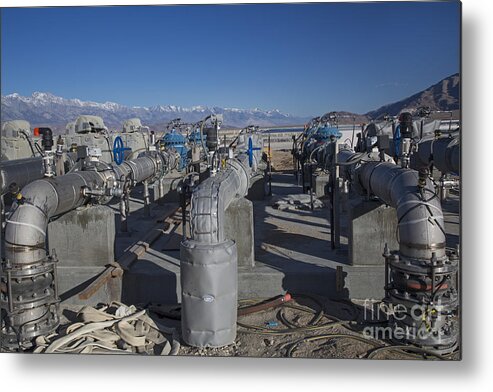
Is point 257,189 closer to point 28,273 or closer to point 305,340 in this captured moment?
point 305,340

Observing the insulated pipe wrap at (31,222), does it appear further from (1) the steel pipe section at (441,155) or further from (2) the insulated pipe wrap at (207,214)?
(1) the steel pipe section at (441,155)

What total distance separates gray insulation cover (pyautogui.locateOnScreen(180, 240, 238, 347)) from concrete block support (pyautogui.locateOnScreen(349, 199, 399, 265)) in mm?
3068

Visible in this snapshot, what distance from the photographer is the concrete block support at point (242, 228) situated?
9367mm

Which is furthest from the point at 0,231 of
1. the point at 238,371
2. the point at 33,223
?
the point at 238,371

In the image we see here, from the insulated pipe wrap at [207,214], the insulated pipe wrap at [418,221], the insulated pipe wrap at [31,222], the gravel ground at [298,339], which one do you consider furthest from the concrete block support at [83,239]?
the insulated pipe wrap at [418,221]

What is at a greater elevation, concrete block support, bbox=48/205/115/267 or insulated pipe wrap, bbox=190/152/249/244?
insulated pipe wrap, bbox=190/152/249/244

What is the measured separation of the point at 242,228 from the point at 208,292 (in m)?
2.94

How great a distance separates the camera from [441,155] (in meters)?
12.0

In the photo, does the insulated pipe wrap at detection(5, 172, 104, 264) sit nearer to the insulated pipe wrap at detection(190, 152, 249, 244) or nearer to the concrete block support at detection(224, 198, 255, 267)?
the insulated pipe wrap at detection(190, 152, 249, 244)

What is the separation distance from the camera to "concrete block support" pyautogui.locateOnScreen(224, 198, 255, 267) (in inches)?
369

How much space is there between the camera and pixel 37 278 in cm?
721

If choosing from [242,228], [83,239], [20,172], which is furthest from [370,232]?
[20,172]

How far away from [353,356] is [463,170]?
2790 millimetres

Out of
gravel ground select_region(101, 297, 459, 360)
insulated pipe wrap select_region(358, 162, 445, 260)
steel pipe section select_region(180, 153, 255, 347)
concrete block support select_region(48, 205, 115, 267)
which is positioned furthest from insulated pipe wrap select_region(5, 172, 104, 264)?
insulated pipe wrap select_region(358, 162, 445, 260)
